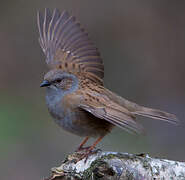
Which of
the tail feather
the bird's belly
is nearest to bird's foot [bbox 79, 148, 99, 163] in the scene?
the bird's belly

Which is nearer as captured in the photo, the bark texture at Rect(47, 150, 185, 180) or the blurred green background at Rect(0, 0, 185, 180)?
the bark texture at Rect(47, 150, 185, 180)

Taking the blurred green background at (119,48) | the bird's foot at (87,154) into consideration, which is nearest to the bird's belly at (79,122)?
the bird's foot at (87,154)

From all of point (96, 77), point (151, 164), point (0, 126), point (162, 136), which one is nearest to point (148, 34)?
point (162, 136)

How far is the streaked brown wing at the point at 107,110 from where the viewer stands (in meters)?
5.02

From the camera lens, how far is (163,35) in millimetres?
12312

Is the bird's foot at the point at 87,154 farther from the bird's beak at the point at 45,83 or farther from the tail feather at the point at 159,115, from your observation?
the bird's beak at the point at 45,83

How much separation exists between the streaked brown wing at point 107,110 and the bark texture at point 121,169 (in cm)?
43

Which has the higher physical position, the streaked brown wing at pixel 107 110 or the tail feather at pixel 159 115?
the tail feather at pixel 159 115

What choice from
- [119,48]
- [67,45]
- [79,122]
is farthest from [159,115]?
[119,48]

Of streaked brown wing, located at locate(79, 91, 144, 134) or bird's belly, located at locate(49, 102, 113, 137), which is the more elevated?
streaked brown wing, located at locate(79, 91, 144, 134)

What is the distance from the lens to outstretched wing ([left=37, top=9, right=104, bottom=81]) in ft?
22.3

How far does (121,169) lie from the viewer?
446 centimetres

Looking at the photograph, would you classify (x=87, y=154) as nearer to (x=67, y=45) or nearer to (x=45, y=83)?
(x=45, y=83)

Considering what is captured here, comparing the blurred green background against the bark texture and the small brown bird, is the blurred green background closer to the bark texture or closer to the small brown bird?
the small brown bird
